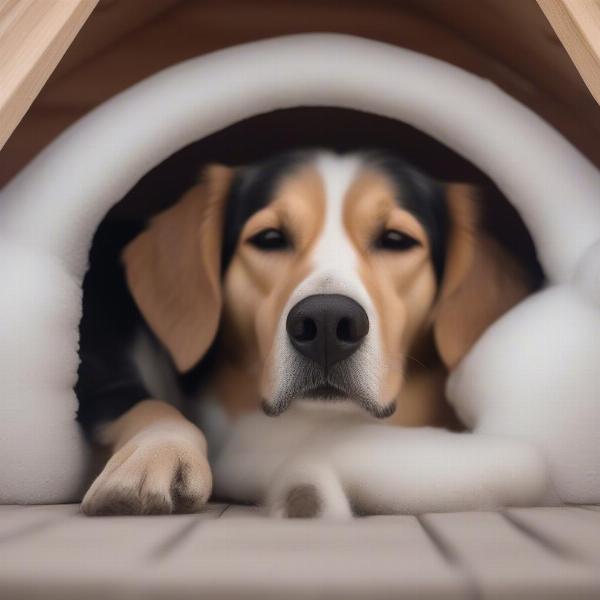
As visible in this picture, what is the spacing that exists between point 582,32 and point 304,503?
0.74 metres

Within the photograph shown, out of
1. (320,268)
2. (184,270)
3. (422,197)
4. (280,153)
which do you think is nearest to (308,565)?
(320,268)

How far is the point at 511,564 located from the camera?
0.76m

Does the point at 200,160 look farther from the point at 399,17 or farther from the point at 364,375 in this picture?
the point at 364,375

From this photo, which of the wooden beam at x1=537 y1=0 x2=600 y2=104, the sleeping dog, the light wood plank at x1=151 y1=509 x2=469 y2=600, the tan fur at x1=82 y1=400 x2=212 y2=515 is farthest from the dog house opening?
the light wood plank at x1=151 y1=509 x2=469 y2=600

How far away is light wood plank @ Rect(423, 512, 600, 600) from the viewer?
27.5 inches

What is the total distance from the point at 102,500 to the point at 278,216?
67 cm

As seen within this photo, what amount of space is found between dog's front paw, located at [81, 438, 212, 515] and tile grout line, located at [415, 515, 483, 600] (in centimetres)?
32

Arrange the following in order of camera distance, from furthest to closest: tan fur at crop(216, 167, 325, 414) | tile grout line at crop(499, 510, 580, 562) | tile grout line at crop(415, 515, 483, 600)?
1. tan fur at crop(216, 167, 325, 414)
2. tile grout line at crop(499, 510, 580, 562)
3. tile grout line at crop(415, 515, 483, 600)

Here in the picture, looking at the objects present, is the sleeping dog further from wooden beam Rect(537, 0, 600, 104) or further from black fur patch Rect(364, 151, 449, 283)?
wooden beam Rect(537, 0, 600, 104)

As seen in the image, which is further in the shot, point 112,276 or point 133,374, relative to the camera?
point 112,276

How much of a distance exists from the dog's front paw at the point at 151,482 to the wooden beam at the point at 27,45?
47 centimetres

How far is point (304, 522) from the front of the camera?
981 mm

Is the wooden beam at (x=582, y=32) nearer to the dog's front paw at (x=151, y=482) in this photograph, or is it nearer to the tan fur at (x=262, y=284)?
the tan fur at (x=262, y=284)

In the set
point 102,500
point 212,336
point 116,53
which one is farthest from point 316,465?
point 116,53
